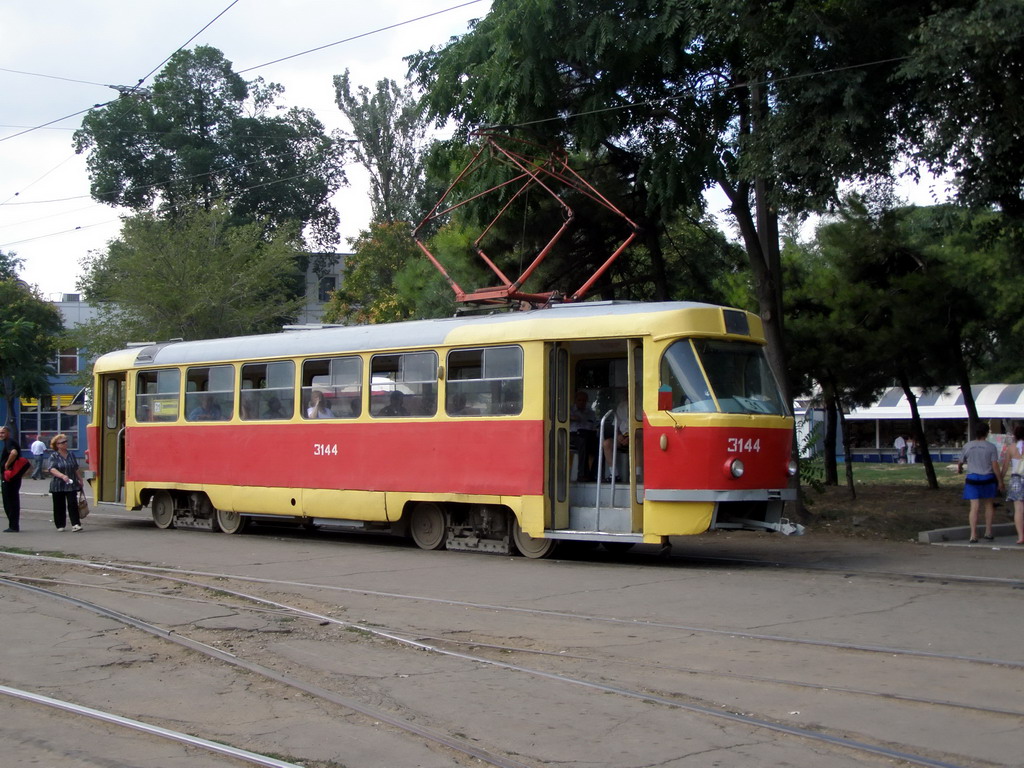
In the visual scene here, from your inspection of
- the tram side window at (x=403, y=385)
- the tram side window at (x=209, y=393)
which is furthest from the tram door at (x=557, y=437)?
the tram side window at (x=209, y=393)

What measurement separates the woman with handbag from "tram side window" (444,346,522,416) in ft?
23.6

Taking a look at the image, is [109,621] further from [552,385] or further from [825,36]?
[825,36]

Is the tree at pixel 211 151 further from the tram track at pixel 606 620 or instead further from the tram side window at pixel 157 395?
the tram track at pixel 606 620

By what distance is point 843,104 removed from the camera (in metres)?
14.2

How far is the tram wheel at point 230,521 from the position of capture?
18.3 meters

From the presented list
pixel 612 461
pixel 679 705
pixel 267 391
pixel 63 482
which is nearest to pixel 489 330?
pixel 612 461

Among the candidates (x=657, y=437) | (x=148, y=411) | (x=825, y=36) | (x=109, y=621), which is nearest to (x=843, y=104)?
(x=825, y=36)

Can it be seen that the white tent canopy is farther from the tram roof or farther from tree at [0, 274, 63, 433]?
the tram roof

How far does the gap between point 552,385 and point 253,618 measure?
5113 millimetres

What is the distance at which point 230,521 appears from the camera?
1848 cm

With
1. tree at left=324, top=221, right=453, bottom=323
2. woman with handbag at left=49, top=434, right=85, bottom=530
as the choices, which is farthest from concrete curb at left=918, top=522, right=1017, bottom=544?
tree at left=324, top=221, right=453, bottom=323


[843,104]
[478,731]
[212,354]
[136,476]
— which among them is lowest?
[478,731]

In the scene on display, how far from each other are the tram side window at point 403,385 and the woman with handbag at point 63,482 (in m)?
5.78

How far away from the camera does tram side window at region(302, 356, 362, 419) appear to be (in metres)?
15.9
